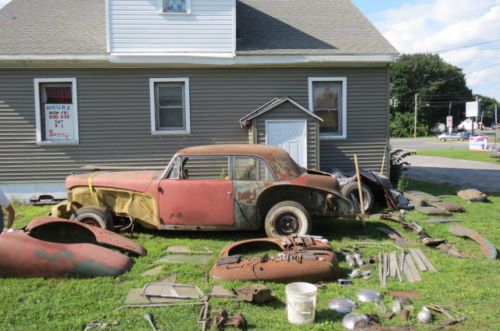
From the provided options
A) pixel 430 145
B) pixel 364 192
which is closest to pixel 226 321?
pixel 364 192

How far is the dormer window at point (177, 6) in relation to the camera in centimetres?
1029

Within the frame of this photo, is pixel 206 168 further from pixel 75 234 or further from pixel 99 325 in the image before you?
pixel 99 325

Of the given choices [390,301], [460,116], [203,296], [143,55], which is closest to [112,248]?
[203,296]

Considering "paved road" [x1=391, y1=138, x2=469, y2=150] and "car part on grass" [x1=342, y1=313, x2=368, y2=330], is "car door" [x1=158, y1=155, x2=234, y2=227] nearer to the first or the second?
"car part on grass" [x1=342, y1=313, x2=368, y2=330]

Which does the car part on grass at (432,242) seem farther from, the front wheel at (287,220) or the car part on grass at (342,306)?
the car part on grass at (342,306)

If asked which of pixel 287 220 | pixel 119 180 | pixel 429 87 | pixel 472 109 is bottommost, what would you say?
pixel 287 220

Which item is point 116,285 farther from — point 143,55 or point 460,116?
point 460,116

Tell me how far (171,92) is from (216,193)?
5005 mm

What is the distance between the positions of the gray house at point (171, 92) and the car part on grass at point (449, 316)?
239 inches

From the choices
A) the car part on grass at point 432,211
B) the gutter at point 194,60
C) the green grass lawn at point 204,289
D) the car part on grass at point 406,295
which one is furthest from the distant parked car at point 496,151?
the car part on grass at point 406,295

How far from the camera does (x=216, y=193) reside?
21.6 feet

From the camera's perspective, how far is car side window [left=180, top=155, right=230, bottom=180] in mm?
6630

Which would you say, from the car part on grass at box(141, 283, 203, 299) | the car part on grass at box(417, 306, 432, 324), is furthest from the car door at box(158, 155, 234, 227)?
the car part on grass at box(417, 306, 432, 324)

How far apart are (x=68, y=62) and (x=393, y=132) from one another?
A: 2701 inches
